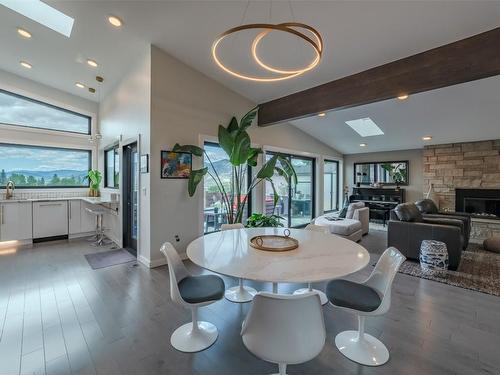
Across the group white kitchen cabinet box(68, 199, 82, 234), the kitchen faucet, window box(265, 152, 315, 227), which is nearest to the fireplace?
window box(265, 152, 315, 227)

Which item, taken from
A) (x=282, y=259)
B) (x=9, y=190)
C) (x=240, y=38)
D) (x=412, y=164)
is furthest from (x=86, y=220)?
(x=412, y=164)

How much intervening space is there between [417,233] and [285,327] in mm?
3791

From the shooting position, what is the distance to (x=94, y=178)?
18.9ft

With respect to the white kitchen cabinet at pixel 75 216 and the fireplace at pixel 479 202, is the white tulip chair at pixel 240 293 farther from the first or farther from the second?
the fireplace at pixel 479 202

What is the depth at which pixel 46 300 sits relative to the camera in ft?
8.83

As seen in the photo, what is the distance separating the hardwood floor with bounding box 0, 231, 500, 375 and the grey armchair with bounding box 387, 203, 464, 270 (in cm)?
83

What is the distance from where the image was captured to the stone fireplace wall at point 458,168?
5.76m

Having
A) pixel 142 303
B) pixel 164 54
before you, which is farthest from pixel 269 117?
pixel 142 303

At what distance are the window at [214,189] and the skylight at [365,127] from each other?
10.6ft

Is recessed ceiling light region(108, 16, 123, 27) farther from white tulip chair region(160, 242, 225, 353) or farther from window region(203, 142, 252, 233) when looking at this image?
white tulip chair region(160, 242, 225, 353)

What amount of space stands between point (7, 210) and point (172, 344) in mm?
4854

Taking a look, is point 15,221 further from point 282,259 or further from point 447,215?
point 447,215

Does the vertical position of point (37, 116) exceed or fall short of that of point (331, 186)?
it exceeds it

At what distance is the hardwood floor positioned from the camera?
175 centimetres
